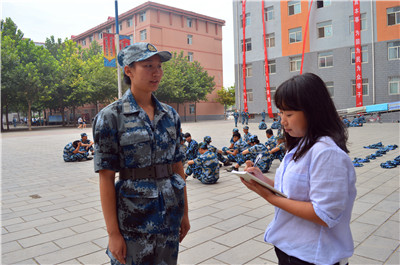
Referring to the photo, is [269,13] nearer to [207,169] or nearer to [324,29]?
[324,29]

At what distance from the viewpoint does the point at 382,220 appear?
12.8 feet

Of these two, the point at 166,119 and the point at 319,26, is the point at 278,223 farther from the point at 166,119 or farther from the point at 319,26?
the point at 319,26

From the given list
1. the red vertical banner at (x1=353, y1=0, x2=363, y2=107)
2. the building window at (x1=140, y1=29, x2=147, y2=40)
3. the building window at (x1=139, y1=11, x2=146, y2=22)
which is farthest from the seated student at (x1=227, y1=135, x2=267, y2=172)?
the building window at (x1=139, y1=11, x2=146, y2=22)

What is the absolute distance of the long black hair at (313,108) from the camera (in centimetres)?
133

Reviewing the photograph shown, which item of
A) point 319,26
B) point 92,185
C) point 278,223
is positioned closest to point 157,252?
point 278,223

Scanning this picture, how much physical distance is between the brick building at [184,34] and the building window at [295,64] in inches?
557

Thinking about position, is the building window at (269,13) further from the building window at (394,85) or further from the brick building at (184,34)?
the brick building at (184,34)

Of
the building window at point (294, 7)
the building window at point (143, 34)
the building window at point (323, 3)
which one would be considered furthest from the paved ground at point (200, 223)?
the building window at point (143, 34)

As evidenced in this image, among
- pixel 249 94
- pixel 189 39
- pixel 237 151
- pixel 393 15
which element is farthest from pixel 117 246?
pixel 189 39

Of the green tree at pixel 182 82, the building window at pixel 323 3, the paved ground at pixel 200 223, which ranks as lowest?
the paved ground at pixel 200 223

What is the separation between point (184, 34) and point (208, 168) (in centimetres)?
3534

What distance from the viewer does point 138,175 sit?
1673 mm

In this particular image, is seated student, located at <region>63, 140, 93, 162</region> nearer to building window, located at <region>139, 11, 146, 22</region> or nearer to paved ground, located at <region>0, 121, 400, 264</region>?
paved ground, located at <region>0, 121, 400, 264</region>

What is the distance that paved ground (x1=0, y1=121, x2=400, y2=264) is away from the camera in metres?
3.14
